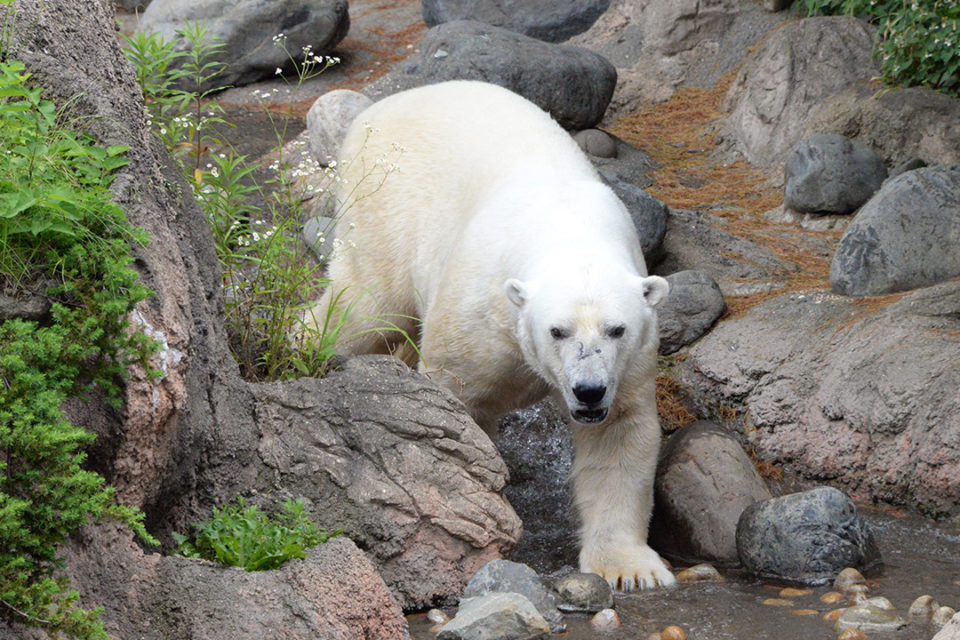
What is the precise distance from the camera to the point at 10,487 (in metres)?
2.47

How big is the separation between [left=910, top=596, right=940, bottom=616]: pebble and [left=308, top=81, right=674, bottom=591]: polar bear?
2.88 feet

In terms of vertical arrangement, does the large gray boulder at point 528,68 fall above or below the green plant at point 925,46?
below

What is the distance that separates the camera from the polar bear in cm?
387

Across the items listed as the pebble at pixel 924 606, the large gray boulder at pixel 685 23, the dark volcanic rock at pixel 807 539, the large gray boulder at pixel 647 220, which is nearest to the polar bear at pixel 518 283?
the dark volcanic rock at pixel 807 539

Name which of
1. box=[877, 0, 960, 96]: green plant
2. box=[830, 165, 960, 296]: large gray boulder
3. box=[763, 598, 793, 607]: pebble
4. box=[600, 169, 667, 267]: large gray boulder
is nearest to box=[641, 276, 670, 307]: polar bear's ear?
box=[763, 598, 793, 607]: pebble

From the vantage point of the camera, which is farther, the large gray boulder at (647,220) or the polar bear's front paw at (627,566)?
the large gray boulder at (647,220)

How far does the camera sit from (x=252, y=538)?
9.96ft

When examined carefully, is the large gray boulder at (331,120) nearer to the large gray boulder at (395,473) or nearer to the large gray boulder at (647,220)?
the large gray boulder at (647,220)

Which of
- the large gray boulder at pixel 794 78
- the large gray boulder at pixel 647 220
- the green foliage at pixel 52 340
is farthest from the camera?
the large gray boulder at pixel 794 78

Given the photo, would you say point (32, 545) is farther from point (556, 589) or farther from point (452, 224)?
point (452, 224)

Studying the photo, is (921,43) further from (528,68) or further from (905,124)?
(528,68)

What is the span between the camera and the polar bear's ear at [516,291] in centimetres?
391

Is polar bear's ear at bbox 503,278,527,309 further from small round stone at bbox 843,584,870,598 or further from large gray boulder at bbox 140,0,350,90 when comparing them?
large gray boulder at bbox 140,0,350,90

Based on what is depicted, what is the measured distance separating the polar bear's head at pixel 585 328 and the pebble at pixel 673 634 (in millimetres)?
748
